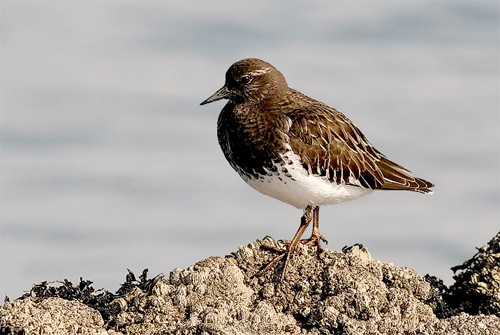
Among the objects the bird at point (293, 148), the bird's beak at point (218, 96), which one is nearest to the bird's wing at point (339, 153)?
the bird at point (293, 148)

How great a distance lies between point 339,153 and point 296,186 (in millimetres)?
819

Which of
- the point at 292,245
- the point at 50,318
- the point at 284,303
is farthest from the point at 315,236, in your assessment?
the point at 50,318

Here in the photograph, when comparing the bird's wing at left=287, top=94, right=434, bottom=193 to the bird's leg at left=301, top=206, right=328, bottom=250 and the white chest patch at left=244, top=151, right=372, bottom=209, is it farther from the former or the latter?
the bird's leg at left=301, top=206, right=328, bottom=250

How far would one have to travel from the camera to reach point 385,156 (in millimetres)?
10586

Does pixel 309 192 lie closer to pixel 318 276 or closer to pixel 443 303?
pixel 318 276

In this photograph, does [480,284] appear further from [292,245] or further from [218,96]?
[218,96]

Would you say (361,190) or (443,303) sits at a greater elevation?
(361,190)

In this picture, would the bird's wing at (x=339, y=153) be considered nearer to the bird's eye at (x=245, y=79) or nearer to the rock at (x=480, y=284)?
the bird's eye at (x=245, y=79)

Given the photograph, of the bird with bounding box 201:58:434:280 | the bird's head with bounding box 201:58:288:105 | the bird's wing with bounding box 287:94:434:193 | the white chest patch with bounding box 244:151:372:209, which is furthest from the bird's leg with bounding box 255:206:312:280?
the bird's head with bounding box 201:58:288:105

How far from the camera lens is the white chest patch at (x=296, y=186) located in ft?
31.0

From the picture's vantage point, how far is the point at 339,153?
997 cm

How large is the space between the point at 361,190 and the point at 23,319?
4.34 meters

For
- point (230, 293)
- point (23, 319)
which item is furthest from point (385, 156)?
point (23, 319)

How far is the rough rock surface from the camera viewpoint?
Result: 26.7ft
